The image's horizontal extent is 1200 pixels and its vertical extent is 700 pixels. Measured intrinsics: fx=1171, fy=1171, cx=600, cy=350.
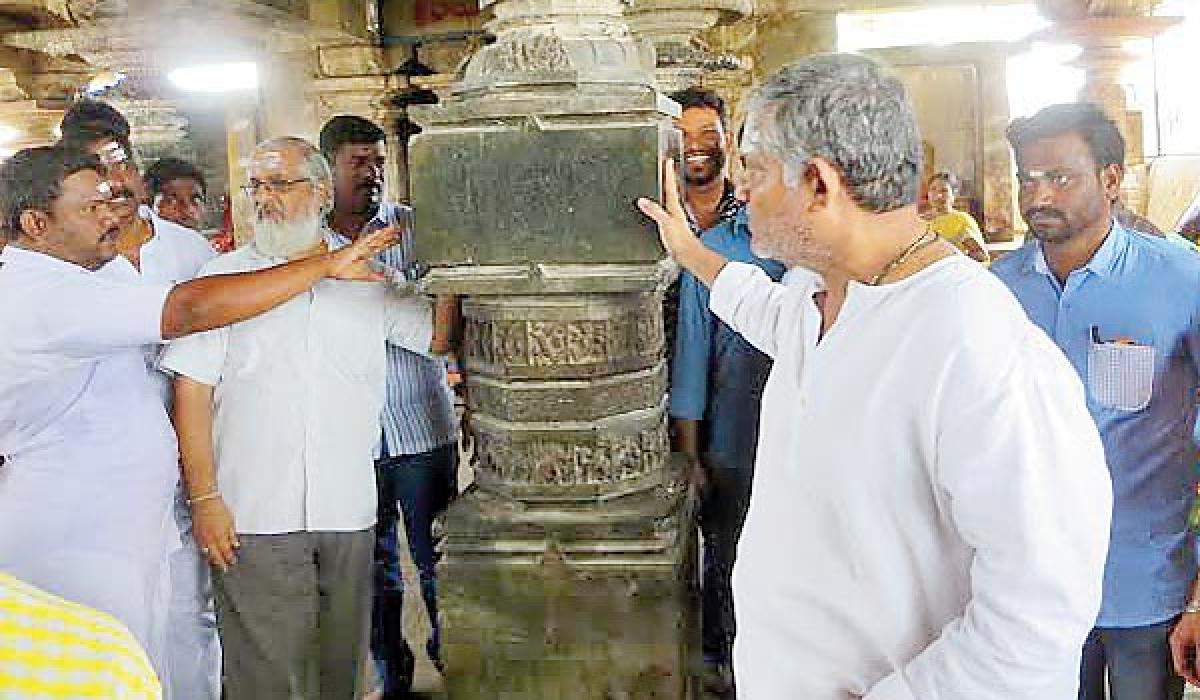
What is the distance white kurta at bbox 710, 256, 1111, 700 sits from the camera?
1368 millimetres

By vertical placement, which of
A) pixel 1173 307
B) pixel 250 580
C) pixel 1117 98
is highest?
pixel 1117 98

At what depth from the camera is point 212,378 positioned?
8.95 ft

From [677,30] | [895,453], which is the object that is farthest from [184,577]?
[677,30]

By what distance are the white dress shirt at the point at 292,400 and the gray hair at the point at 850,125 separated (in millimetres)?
1507

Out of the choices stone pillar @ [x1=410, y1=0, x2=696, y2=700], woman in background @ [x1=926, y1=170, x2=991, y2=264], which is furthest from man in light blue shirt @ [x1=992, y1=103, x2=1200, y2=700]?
woman in background @ [x1=926, y1=170, x2=991, y2=264]

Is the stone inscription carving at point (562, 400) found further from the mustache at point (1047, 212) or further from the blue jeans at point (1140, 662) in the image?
the blue jeans at point (1140, 662)

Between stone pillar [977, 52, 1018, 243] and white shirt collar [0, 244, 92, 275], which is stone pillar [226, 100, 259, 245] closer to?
stone pillar [977, 52, 1018, 243]

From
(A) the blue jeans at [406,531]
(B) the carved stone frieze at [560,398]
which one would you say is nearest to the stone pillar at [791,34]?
(A) the blue jeans at [406,531]

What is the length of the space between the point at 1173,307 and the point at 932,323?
1.07 metres

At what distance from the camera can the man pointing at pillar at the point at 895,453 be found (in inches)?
54.0

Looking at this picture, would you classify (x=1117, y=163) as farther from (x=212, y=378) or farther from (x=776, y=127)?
(x=212, y=378)

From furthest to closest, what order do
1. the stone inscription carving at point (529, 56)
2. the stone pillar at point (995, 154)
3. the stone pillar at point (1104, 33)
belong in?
1. the stone pillar at point (995, 154)
2. the stone pillar at point (1104, 33)
3. the stone inscription carving at point (529, 56)

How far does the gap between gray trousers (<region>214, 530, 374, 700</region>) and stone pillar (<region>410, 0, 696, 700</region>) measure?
1.64ft

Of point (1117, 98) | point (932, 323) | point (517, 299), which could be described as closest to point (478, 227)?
point (517, 299)
